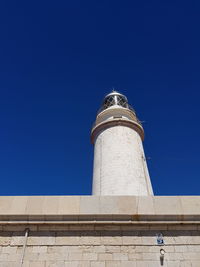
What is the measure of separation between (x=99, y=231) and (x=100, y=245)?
265 millimetres

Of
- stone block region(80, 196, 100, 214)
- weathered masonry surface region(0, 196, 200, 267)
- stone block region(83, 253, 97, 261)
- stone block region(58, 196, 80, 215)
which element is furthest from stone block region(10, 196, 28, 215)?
stone block region(83, 253, 97, 261)

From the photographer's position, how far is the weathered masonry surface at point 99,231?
14.9ft

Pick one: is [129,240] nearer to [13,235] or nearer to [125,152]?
[13,235]

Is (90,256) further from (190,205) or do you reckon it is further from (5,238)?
(190,205)

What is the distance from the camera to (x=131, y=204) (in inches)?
198

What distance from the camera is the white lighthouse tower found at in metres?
9.77

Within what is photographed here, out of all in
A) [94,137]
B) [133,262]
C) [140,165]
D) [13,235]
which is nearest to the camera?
[133,262]

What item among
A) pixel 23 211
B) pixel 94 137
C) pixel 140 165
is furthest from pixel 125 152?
pixel 23 211

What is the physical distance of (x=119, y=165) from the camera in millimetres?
10398

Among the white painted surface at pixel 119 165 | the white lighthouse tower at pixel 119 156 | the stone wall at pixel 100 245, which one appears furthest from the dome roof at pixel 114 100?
the stone wall at pixel 100 245

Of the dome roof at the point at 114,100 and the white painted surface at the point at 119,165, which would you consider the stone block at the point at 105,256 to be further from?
the dome roof at the point at 114,100

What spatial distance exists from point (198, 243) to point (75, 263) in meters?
2.50

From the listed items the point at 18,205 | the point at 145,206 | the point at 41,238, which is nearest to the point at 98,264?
the point at 41,238

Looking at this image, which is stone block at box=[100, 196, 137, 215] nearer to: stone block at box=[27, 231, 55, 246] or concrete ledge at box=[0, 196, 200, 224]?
concrete ledge at box=[0, 196, 200, 224]
